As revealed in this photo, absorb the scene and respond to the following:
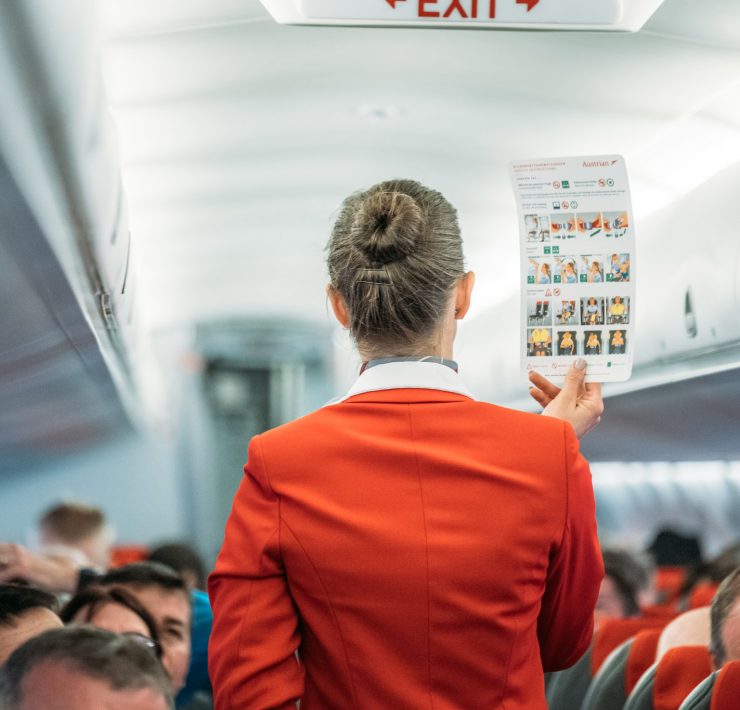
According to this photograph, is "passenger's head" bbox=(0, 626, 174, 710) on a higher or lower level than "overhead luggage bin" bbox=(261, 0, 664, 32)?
lower

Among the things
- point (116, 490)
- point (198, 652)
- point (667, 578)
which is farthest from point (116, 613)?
point (116, 490)

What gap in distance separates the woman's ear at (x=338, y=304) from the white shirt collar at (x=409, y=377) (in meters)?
0.10

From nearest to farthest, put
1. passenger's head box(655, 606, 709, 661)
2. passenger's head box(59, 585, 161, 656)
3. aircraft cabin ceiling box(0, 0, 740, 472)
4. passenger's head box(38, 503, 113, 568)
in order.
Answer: passenger's head box(59, 585, 161, 656)
aircraft cabin ceiling box(0, 0, 740, 472)
passenger's head box(655, 606, 709, 661)
passenger's head box(38, 503, 113, 568)

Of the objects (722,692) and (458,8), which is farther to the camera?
(458,8)

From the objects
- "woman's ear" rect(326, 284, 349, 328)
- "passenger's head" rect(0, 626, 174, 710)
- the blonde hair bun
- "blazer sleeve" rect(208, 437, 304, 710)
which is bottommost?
"passenger's head" rect(0, 626, 174, 710)

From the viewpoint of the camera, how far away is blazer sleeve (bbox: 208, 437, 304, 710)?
156cm

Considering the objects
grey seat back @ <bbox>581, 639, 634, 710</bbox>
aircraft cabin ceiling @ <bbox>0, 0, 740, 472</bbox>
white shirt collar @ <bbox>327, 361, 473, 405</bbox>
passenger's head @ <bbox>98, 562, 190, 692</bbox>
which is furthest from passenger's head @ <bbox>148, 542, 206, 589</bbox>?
white shirt collar @ <bbox>327, 361, 473, 405</bbox>

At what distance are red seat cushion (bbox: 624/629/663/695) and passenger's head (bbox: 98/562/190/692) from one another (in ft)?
4.86

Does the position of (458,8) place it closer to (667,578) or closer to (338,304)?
(338,304)

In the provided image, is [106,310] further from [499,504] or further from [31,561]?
[499,504]

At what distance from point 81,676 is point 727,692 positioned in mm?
1268

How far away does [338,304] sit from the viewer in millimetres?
1691

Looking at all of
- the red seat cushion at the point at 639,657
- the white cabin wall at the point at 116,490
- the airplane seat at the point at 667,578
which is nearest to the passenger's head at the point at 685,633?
the red seat cushion at the point at 639,657

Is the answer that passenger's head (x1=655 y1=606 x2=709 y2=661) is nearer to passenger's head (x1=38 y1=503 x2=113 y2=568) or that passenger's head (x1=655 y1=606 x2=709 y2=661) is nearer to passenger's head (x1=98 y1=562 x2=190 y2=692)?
passenger's head (x1=98 y1=562 x2=190 y2=692)
